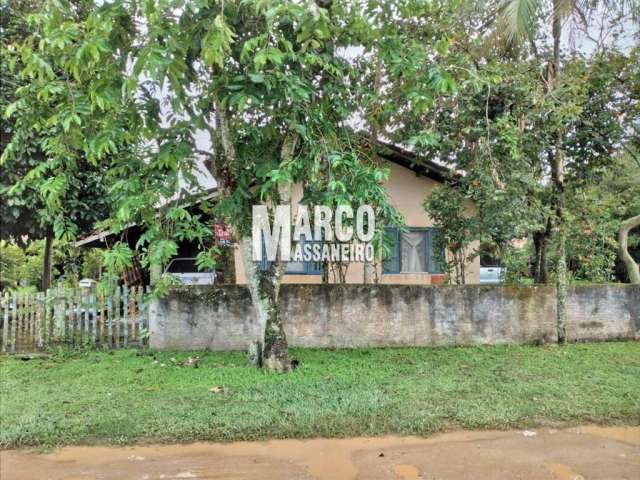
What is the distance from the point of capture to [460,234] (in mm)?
7117

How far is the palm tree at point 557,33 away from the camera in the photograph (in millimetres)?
6176

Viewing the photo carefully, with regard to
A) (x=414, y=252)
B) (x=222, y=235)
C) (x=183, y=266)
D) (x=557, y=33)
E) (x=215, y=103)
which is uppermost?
(x=557, y=33)

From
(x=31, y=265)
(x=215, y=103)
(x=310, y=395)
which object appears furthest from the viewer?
(x=31, y=265)

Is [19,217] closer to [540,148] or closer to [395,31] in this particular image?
[395,31]

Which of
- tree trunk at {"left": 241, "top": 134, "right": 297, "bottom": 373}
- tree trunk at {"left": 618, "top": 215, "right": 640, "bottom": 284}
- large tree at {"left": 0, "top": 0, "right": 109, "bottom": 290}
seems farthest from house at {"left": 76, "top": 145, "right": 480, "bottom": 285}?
tree trunk at {"left": 241, "top": 134, "right": 297, "bottom": 373}

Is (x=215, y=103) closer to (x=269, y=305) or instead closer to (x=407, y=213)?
(x=269, y=305)

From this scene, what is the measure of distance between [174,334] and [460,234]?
4939mm

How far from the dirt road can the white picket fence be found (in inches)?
131

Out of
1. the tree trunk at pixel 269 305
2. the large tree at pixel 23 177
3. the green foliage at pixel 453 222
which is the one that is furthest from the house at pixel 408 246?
the tree trunk at pixel 269 305

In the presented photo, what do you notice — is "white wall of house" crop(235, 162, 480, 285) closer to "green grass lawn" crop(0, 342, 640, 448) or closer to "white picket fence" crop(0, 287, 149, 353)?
"white picket fence" crop(0, 287, 149, 353)

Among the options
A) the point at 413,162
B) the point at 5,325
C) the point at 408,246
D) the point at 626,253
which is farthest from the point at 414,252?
the point at 5,325

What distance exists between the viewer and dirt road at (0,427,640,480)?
3156mm

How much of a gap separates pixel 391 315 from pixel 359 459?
3.61m

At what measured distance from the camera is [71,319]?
263 inches
